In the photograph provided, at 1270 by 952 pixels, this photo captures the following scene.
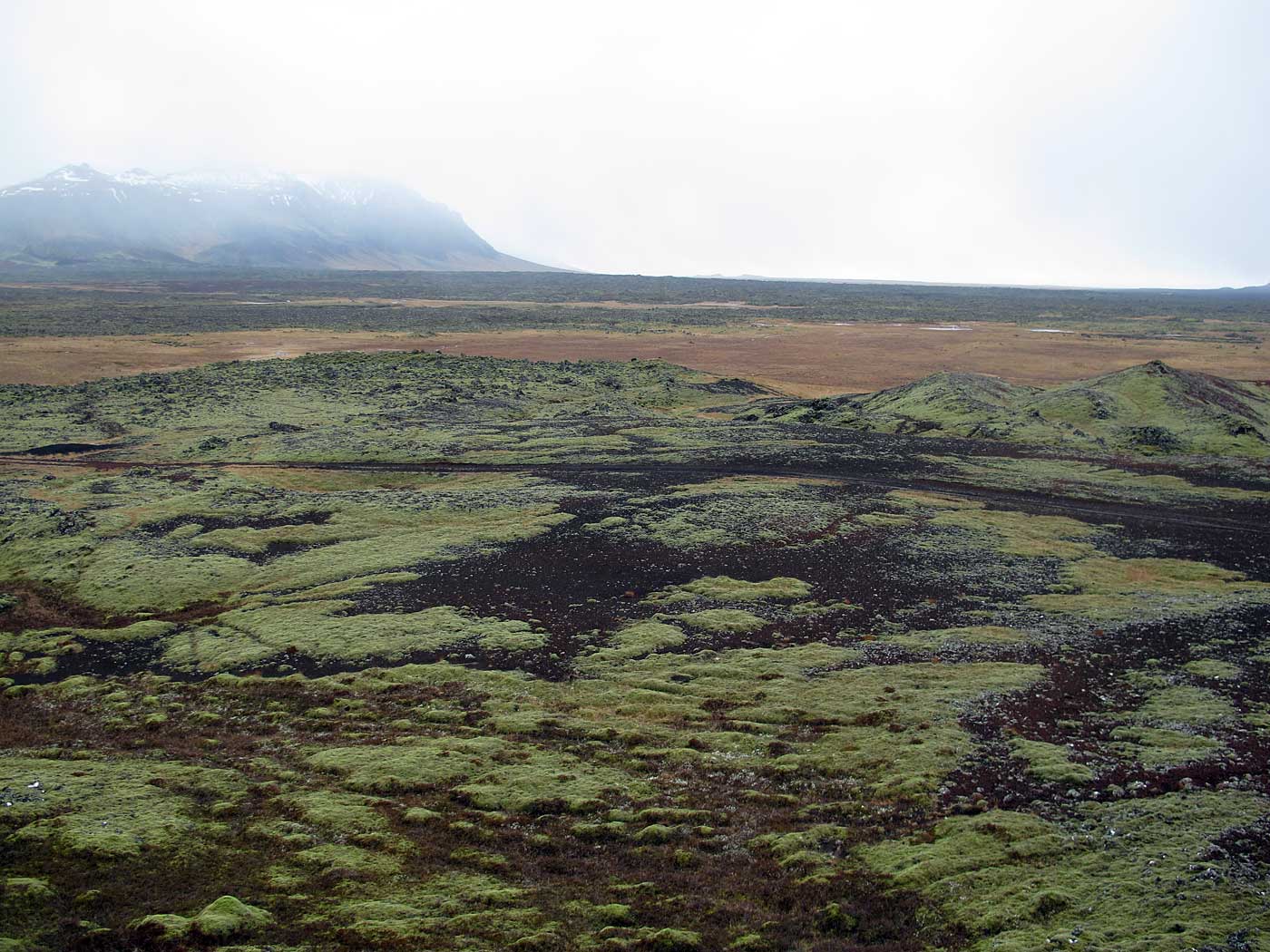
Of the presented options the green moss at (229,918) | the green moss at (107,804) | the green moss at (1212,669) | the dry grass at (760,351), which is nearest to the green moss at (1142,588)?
the green moss at (1212,669)

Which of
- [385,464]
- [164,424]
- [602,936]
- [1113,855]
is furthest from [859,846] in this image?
[164,424]

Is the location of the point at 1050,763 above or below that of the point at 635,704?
above

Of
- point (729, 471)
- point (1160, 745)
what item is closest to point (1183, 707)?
point (1160, 745)

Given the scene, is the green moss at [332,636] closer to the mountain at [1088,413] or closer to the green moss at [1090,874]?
the green moss at [1090,874]

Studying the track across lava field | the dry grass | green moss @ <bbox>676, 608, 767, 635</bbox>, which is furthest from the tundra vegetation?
the dry grass

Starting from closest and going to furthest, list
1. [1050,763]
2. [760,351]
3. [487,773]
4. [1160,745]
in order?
[1050,763], [487,773], [1160,745], [760,351]

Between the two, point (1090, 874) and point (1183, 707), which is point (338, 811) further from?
point (1183, 707)
